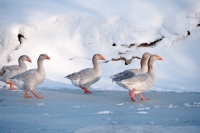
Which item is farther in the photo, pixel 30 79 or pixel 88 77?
pixel 88 77

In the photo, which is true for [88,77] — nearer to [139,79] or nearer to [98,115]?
[139,79]

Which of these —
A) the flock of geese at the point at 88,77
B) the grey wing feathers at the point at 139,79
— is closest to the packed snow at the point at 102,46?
the flock of geese at the point at 88,77

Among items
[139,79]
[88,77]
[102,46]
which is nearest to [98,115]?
[139,79]

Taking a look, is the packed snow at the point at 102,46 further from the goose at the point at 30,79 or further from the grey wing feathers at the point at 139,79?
the grey wing feathers at the point at 139,79

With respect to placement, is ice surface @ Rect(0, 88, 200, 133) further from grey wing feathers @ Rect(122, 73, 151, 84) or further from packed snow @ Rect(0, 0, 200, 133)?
grey wing feathers @ Rect(122, 73, 151, 84)

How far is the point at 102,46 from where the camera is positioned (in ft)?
48.7

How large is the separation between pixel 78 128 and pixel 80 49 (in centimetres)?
1042

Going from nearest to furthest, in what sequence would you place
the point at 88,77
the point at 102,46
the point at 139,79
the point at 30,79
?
the point at 139,79
the point at 30,79
the point at 88,77
the point at 102,46

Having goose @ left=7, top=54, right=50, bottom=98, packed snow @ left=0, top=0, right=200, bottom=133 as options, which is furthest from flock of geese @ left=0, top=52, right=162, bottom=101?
packed snow @ left=0, top=0, right=200, bottom=133

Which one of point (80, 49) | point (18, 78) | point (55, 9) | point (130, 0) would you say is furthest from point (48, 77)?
point (130, 0)

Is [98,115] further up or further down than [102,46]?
further down

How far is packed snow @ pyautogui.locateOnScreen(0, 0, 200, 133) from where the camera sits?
713 cm

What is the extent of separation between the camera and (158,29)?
14914 millimetres

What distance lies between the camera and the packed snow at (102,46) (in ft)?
23.4
